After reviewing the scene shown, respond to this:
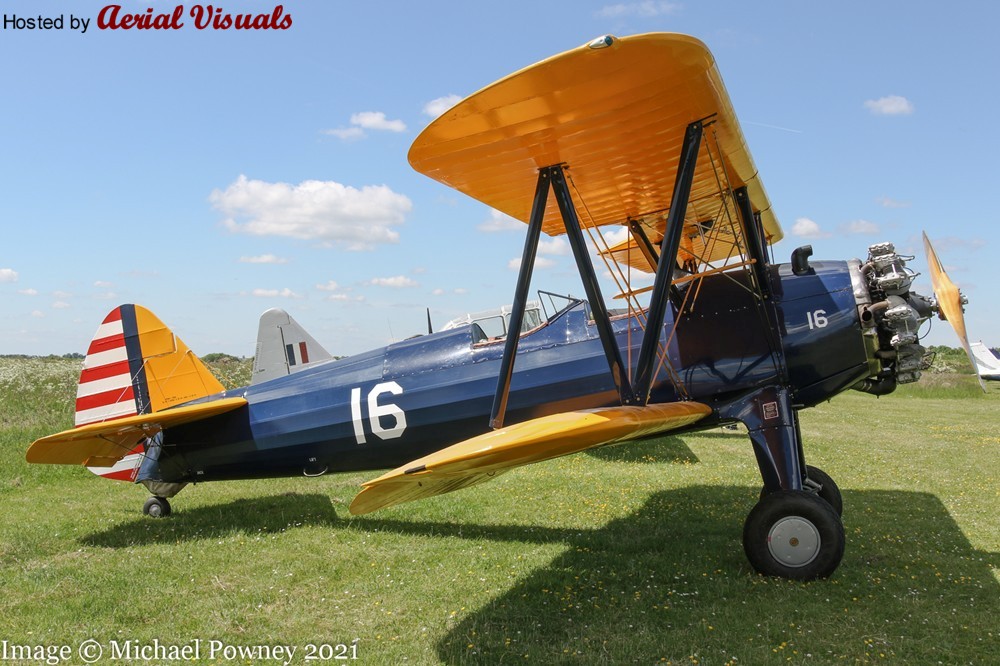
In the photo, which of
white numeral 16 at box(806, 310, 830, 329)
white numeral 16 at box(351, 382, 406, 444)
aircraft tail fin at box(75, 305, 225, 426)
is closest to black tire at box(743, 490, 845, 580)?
white numeral 16 at box(806, 310, 830, 329)

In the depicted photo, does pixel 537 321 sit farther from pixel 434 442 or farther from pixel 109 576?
pixel 109 576

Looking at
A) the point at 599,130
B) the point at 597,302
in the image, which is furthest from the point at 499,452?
the point at 599,130

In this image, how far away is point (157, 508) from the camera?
6.87 meters

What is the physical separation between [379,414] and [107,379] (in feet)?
10.9

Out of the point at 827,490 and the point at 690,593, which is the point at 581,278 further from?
the point at 827,490

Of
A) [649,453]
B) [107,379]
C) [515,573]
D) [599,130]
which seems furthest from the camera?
[649,453]

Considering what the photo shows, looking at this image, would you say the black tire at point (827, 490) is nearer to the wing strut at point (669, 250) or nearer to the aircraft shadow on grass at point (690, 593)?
the aircraft shadow on grass at point (690, 593)

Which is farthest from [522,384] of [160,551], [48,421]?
[48,421]

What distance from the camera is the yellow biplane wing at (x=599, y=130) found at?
3639mm

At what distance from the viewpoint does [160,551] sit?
18.1ft

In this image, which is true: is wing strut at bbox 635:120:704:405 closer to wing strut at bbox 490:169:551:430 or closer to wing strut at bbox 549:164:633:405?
Answer: wing strut at bbox 549:164:633:405

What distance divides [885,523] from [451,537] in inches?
152

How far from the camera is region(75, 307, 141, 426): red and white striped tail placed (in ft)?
23.0

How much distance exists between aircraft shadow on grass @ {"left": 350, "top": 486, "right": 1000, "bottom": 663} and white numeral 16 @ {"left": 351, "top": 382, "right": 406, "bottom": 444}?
984 mm
